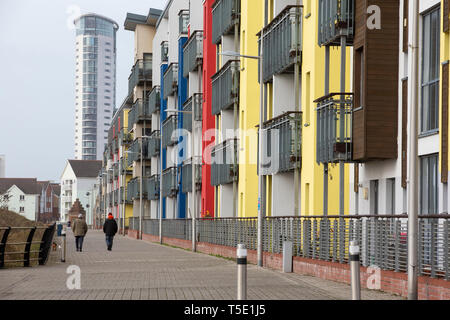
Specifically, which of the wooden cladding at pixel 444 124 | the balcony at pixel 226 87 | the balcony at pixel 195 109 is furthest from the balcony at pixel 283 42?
the balcony at pixel 195 109

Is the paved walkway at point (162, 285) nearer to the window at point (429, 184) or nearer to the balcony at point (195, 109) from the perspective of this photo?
the window at point (429, 184)

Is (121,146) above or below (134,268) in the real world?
above

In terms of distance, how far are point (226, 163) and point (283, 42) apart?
10.8 m

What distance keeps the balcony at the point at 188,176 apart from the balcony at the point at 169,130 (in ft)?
19.6

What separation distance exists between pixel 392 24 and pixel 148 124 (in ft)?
219

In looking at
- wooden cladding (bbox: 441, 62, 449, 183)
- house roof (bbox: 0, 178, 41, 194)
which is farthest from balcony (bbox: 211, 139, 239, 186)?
house roof (bbox: 0, 178, 41, 194)

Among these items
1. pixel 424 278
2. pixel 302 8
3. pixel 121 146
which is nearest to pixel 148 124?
pixel 121 146

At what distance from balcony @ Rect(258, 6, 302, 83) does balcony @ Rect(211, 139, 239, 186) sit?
18.8 ft

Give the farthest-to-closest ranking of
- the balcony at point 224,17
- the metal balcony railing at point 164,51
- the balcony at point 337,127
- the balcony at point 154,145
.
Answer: the balcony at point 154,145 < the metal balcony railing at point 164,51 < the balcony at point 224,17 < the balcony at point 337,127

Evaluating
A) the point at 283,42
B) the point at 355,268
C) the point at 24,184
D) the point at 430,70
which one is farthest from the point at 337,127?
the point at 24,184

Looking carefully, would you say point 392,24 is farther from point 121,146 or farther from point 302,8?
point 121,146

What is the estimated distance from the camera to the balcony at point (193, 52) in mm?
50978

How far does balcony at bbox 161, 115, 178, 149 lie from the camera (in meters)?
60.4
